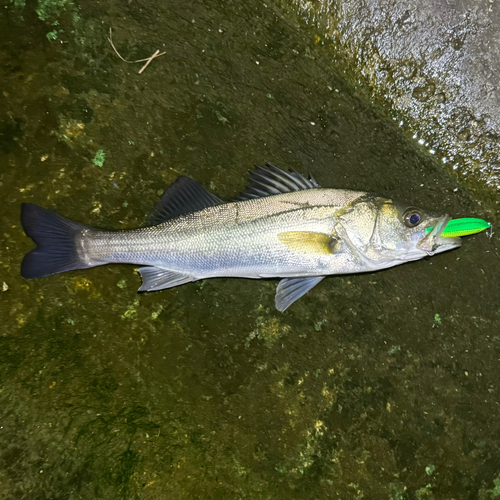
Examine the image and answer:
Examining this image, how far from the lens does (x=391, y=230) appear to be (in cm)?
235

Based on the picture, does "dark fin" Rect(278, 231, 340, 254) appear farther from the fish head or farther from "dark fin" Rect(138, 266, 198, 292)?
"dark fin" Rect(138, 266, 198, 292)

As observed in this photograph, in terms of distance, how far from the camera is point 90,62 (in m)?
2.59

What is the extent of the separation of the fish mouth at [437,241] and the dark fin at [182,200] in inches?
56.3

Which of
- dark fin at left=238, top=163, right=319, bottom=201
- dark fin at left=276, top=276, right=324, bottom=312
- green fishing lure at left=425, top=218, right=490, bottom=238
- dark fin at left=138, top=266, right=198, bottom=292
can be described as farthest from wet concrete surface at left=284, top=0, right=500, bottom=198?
dark fin at left=138, top=266, right=198, bottom=292

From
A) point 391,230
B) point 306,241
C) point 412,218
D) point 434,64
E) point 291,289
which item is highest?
point 434,64

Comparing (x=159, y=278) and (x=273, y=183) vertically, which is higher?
(x=273, y=183)

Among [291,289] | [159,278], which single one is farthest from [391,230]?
[159,278]

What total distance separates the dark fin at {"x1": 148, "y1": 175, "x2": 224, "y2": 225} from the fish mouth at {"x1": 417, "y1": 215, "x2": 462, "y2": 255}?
143cm

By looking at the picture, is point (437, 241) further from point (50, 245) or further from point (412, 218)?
point (50, 245)

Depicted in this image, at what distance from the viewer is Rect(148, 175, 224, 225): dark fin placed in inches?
96.9

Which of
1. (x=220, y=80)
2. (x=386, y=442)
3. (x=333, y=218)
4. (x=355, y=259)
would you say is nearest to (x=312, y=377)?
(x=386, y=442)

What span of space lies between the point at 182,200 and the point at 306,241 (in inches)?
36.6

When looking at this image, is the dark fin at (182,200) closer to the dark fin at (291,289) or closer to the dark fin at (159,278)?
the dark fin at (159,278)

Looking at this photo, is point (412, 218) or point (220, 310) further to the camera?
point (220, 310)
